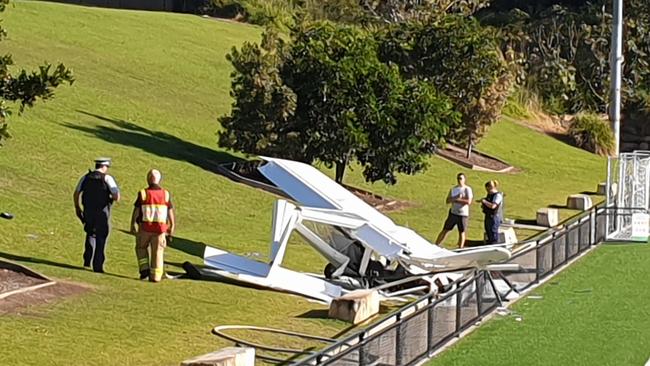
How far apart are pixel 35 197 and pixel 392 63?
12.3 meters

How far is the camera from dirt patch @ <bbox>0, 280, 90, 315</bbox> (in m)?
15.2

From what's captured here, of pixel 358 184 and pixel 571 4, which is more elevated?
pixel 571 4

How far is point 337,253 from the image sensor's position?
785 inches

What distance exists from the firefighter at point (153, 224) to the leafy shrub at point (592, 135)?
116ft

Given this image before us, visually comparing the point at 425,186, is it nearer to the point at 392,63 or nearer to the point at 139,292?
the point at 392,63

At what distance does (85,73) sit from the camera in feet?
119

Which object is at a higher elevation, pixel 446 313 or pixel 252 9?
pixel 252 9

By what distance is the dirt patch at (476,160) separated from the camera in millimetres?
40844

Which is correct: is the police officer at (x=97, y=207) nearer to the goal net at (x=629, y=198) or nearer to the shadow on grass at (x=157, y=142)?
the shadow on grass at (x=157, y=142)

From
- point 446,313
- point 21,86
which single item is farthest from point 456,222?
point 21,86

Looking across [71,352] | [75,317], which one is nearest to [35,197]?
[75,317]

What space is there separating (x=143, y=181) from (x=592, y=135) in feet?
95.7

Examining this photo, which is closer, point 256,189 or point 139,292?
point 139,292

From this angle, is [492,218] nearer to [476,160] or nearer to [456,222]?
[456,222]
